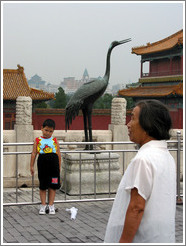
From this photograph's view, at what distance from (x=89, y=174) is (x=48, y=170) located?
180cm

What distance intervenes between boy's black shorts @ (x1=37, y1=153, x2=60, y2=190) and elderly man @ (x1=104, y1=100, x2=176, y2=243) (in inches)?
131

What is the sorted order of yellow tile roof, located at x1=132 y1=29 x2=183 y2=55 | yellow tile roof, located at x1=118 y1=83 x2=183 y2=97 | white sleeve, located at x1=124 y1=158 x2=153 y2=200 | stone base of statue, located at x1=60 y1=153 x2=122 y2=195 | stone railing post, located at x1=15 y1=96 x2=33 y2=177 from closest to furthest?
white sleeve, located at x1=124 y1=158 x2=153 y2=200 < stone base of statue, located at x1=60 y1=153 x2=122 y2=195 < stone railing post, located at x1=15 y1=96 x2=33 y2=177 < yellow tile roof, located at x1=118 y1=83 x2=183 y2=97 < yellow tile roof, located at x1=132 y1=29 x2=183 y2=55

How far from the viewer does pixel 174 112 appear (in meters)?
24.1

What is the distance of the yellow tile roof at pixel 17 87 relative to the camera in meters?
21.1

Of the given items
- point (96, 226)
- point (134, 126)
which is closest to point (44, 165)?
point (96, 226)

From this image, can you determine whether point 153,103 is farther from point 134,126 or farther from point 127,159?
point 127,159

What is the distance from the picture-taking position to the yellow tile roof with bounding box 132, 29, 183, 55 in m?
25.4

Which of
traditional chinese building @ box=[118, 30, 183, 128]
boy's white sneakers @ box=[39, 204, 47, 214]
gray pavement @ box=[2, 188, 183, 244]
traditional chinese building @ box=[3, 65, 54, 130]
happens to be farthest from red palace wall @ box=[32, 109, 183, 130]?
boy's white sneakers @ box=[39, 204, 47, 214]

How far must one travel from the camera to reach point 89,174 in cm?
712

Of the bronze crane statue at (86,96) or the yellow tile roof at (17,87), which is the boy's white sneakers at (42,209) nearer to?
the bronze crane statue at (86,96)

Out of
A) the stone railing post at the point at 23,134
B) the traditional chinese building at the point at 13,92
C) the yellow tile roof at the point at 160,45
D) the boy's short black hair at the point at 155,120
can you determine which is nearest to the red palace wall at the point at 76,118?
the traditional chinese building at the point at 13,92

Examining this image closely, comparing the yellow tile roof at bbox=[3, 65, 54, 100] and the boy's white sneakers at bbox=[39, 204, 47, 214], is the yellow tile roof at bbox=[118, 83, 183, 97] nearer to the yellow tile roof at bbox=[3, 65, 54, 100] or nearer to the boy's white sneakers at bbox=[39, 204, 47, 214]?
the yellow tile roof at bbox=[3, 65, 54, 100]

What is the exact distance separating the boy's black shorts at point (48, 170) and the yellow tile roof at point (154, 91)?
18.0 meters

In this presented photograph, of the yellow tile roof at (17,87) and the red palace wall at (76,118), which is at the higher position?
the yellow tile roof at (17,87)
